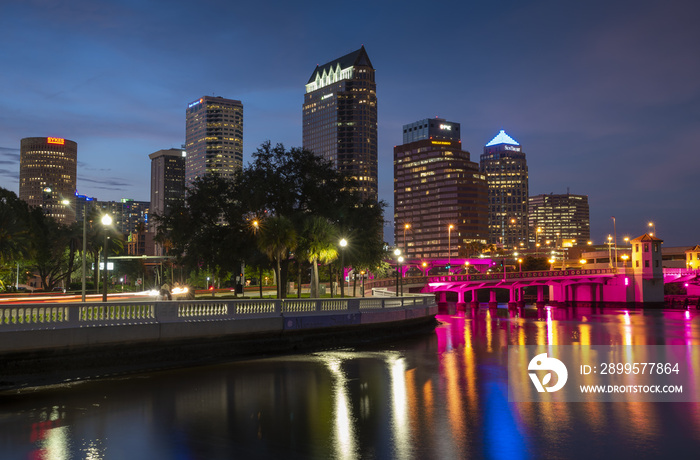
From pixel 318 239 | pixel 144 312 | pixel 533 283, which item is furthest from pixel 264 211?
pixel 533 283

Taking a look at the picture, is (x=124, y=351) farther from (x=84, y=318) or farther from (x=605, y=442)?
(x=605, y=442)

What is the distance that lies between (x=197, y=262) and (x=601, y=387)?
123 ft

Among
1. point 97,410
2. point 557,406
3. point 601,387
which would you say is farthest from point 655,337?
point 97,410

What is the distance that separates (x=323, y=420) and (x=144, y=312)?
464 inches

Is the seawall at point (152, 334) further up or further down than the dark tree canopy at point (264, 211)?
further down

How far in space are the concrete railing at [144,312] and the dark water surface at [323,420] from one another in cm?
256

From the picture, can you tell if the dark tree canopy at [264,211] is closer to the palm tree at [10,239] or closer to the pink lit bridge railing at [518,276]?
the palm tree at [10,239]

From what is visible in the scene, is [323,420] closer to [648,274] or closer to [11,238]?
[11,238]

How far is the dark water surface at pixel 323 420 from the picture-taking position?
1205 cm

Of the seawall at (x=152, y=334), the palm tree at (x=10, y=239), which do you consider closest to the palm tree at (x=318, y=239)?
the seawall at (x=152, y=334)

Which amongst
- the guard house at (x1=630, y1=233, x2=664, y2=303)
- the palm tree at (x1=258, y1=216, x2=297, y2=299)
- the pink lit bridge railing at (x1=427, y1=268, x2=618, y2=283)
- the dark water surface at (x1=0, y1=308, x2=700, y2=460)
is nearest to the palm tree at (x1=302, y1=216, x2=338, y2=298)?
the palm tree at (x1=258, y1=216, x2=297, y2=299)

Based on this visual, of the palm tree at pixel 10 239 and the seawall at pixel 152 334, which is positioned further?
the palm tree at pixel 10 239

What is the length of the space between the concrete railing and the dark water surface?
2.56 metres

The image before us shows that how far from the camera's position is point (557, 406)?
16391mm
